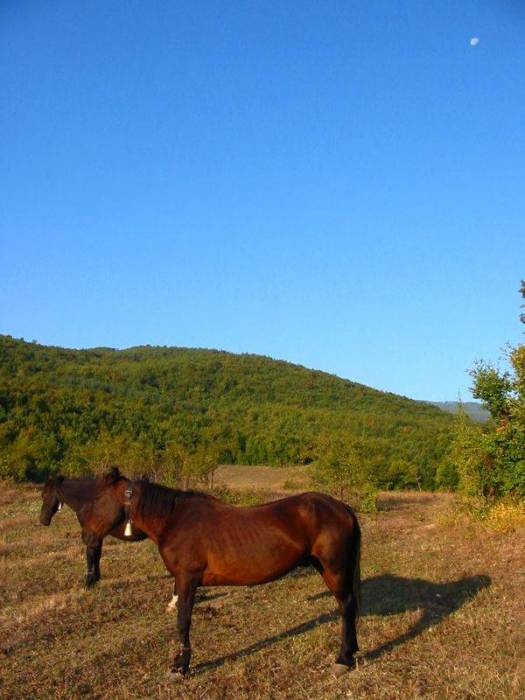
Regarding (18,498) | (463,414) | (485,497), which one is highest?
(463,414)

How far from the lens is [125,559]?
12852 millimetres

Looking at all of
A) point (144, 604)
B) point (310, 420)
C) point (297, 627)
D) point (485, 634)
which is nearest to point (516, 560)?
point (485, 634)

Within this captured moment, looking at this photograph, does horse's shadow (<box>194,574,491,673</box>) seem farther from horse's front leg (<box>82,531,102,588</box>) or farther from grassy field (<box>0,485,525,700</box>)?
horse's front leg (<box>82,531,102,588</box>)

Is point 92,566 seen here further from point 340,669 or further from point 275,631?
point 340,669

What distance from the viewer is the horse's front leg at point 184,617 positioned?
19.8 ft

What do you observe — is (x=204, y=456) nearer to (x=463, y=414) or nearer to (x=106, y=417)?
(x=463, y=414)

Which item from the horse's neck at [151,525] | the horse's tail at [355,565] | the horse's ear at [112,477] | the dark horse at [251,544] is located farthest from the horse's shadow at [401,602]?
the horse's ear at [112,477]

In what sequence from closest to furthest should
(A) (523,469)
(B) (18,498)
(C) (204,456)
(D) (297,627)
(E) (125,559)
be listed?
1. (D) (297,627)
2. (E) (125,559)
3. (A) (523,469)
4. (B) (18,498)
5. (C) (204,456)

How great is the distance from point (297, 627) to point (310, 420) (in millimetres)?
68397

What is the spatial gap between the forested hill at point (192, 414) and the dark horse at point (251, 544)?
21.3m

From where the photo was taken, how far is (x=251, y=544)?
631 centimetres

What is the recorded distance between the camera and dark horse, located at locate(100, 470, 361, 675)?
20.4 feet

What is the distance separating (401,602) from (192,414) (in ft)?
197

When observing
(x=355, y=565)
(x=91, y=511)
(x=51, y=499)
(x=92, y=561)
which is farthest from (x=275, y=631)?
(x=51, y=499)
